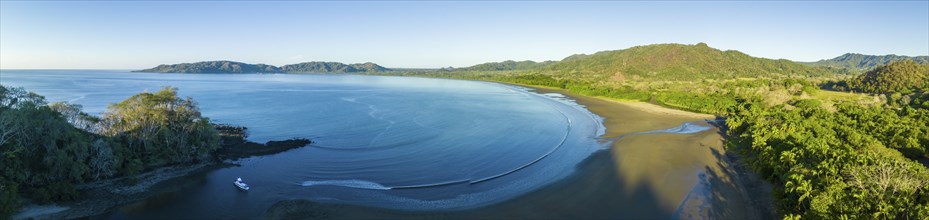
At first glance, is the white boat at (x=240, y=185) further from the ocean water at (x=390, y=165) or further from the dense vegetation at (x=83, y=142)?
the dense vegetation at (x=83, y=142)

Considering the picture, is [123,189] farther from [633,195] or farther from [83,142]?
[633,195]

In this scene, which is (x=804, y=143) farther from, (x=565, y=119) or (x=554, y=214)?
(x=565, y=119)

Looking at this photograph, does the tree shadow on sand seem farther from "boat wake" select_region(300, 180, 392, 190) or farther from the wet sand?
"boat wake" select_region(300, 180, 392, 190)

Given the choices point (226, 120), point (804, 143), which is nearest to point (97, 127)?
point (226, 120)

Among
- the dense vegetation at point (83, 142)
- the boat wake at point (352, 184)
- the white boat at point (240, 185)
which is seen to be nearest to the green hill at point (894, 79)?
the boat wake at point (352, 184)

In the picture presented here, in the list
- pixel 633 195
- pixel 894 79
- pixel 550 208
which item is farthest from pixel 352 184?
pixel 894 79
